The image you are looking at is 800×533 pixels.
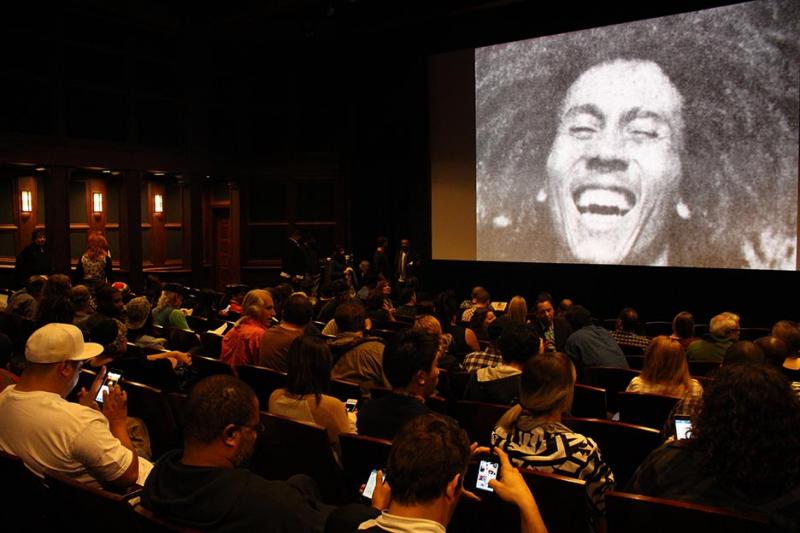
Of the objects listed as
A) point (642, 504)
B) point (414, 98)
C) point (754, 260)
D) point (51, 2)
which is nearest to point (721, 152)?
point (754, 260)

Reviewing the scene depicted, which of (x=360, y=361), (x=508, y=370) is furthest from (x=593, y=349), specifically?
(x=360, y=361)

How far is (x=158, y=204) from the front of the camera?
45.8 feet

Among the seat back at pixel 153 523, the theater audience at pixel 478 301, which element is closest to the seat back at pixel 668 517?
the seat back at pixel 153 523

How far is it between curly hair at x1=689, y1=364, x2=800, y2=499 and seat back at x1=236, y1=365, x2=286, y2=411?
2.60 metres

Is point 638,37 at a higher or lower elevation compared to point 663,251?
higher

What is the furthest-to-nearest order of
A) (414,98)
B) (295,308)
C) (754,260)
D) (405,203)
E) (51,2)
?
(405,203), (414,98), (51,2), (754,260), (295,308)

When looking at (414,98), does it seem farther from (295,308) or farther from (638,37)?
(295,308)

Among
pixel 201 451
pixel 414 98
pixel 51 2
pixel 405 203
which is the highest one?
pixel 51 2

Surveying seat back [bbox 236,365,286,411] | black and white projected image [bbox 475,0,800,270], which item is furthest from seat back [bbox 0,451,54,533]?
black and white projected image [bbox 475,0,800,270]

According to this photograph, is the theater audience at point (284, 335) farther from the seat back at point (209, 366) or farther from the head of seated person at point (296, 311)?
the seat back at point (209, 366)

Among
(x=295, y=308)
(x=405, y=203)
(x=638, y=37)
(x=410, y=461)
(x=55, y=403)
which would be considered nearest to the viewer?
(x=410, y=461)

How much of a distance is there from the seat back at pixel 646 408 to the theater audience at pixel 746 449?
5.68 ft

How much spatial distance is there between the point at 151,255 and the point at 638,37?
9771mm

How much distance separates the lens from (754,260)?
9328 millimetres
